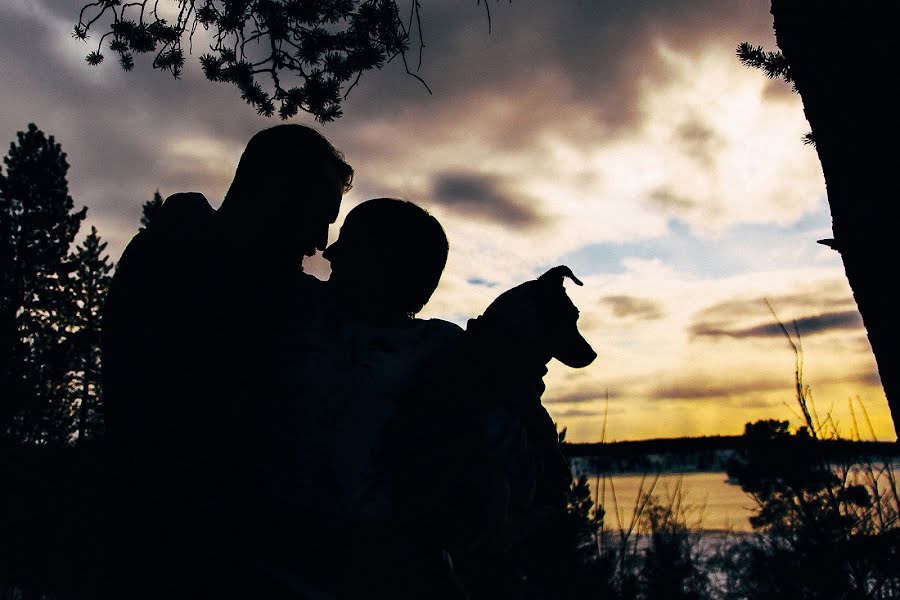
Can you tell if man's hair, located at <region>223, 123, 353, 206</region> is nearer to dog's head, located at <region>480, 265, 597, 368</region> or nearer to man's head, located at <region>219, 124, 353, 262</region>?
man's head, located at <region>219, 124, 353, 262</region>

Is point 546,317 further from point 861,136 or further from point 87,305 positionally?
point 87,305

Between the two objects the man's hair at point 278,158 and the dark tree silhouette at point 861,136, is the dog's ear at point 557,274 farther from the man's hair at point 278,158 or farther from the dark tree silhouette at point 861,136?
the dark tree silhouette at point 861,136

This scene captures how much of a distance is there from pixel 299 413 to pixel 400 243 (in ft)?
1.62

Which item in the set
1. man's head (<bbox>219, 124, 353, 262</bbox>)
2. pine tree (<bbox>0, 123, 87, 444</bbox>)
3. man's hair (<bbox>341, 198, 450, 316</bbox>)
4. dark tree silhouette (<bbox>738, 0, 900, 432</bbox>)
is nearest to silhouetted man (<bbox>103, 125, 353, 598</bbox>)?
man's head (<bbox>219, 124, 353, 262</bbox>)

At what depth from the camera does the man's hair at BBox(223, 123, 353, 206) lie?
4.58 ft

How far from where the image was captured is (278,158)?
1400 mm

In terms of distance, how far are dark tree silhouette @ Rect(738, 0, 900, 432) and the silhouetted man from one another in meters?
1.53

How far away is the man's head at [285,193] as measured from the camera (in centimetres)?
136

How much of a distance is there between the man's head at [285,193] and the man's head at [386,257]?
0.23 feet

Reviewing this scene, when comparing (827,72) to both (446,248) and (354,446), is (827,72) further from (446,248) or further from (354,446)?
(354,446)

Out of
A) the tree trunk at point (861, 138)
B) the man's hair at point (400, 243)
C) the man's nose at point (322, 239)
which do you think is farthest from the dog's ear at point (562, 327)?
the tree trunk at point (861, 138)

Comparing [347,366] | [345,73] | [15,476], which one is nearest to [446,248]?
[347,366]

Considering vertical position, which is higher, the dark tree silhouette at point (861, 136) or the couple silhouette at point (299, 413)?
the dark tree silhouette at point (861, 136)

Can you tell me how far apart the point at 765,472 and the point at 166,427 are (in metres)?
16.4
